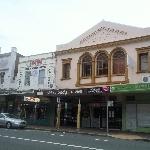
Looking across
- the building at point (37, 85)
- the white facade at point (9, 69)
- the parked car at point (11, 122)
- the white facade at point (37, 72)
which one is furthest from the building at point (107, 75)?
the white facade at point (9, 69)

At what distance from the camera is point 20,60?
36125 millimetres

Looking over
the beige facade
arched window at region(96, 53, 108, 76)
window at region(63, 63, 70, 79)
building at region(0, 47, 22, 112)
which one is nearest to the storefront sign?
the beige facade

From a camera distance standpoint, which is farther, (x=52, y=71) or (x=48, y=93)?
(x=52, y=71)

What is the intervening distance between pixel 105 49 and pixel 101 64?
134 cm

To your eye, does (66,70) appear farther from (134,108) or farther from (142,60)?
(134,108)

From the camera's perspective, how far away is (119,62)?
27.8 m

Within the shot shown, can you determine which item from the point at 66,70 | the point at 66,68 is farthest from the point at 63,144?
the point at 66,68

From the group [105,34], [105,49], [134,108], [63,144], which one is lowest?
[63,144]

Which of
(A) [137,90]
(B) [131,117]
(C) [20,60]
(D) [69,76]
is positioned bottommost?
(B) [131,117]

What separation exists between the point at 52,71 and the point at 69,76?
2273 millimetres

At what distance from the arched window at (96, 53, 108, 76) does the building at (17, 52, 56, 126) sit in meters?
5.19

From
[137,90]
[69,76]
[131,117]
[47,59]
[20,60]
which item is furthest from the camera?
[20,60]

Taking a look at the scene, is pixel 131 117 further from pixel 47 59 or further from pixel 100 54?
pixel 47 59

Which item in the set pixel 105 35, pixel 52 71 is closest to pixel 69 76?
pixel 52 71
